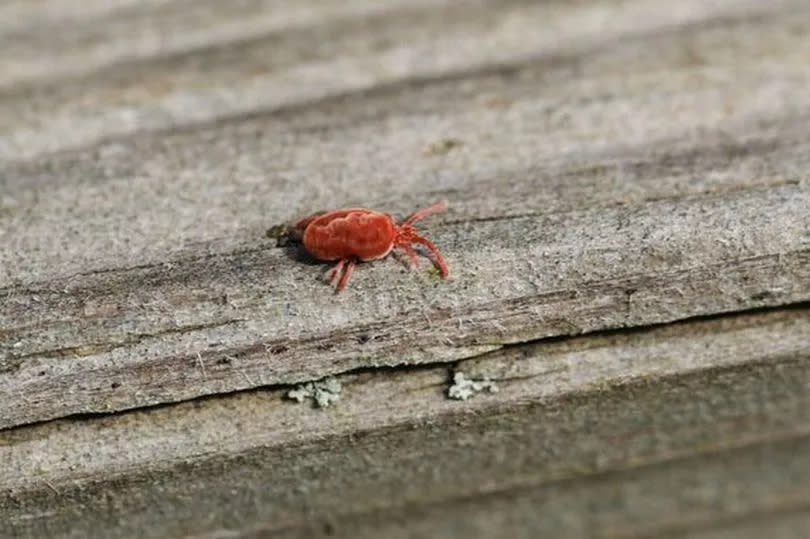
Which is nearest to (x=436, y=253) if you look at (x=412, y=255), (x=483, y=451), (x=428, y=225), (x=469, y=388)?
(x=412, y=255)

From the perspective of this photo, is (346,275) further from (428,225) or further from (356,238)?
(428,225)

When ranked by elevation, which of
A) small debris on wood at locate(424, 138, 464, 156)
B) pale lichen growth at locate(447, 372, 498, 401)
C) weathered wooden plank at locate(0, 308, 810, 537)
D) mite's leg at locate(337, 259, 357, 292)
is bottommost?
weathered wooden plank at locate(0, 308, 810, 537)

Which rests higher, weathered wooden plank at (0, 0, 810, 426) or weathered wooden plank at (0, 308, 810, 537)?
weathered wooden plank at (0, 0, 810, 426)

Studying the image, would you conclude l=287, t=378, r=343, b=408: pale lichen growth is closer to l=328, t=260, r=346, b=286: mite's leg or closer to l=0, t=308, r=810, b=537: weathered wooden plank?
l=0, t=308, r=810, b=537: weathered wooden plank

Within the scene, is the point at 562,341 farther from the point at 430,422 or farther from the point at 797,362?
the point at 797,362

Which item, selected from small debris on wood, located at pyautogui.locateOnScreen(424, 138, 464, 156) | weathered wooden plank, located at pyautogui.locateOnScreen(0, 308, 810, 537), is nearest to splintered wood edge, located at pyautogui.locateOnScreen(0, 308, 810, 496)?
weathered wooden plank, located at pyautogui.locateOnScreen(0, 308, 810, 537)

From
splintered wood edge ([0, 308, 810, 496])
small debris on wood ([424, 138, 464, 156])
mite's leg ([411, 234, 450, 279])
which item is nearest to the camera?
splintered wood edge ([0, 308, 810, 496])
